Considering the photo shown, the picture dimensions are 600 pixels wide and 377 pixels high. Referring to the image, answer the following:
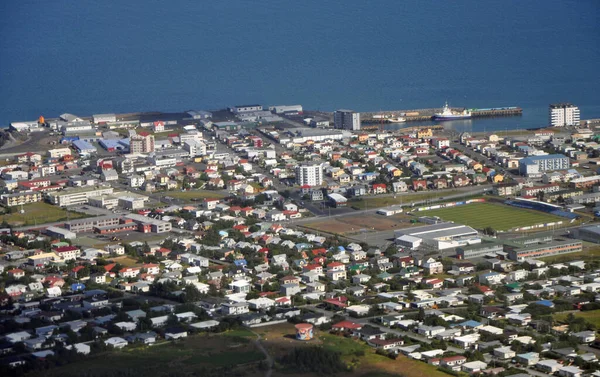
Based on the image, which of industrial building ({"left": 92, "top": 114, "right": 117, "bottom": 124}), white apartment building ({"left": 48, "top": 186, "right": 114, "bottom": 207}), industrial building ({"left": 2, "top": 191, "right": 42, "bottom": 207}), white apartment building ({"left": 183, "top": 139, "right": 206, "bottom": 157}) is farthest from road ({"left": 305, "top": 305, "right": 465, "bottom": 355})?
industrial building ({"left": 92, "top": 114, "right": 117, "bottom": 124})

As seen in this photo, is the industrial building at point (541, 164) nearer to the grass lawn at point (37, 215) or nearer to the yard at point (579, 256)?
the yard at point (579, 256)

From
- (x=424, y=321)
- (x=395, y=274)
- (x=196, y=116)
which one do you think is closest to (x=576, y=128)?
(x=196, y=116)

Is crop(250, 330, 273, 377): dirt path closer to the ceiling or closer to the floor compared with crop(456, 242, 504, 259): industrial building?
closer to the floor

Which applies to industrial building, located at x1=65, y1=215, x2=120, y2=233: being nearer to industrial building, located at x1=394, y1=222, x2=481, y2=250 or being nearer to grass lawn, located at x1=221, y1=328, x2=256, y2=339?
industrial building, located at x1=394, y1=222, x2=481, y2=250

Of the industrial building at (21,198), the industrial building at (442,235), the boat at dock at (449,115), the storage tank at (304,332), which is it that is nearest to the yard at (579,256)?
the industrial building at (442,235)

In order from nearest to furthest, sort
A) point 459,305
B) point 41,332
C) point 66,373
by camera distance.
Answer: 1. point 66,373
2. point 41,332
3. point 459,305

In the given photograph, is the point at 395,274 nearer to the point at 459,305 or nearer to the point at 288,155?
the point at 459,305
